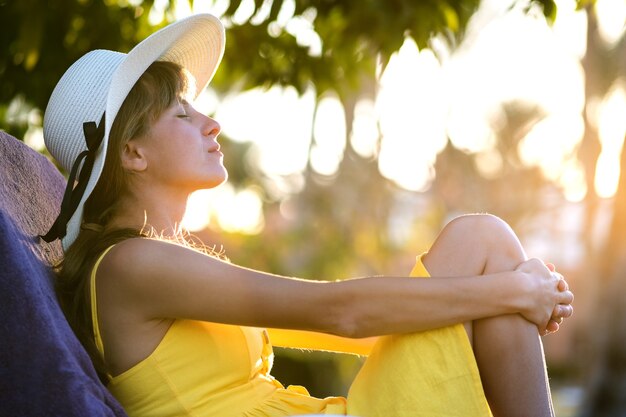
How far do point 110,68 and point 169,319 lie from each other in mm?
720

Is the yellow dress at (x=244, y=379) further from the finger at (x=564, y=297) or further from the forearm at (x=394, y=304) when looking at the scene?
the finger at (x=564, y=297)

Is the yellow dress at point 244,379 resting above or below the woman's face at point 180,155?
below

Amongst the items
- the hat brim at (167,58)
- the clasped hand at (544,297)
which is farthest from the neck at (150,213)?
the clasped hand at (544,297)

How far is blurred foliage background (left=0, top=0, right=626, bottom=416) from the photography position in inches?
171

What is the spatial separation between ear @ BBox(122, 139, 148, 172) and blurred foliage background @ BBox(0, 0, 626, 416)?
1.53 meters

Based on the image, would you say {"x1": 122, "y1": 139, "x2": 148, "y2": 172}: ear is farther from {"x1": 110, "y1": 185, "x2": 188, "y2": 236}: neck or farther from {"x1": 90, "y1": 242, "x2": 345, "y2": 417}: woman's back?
{"x1": 90, "y1": 242, "x2": 345, "y2": 417}: woman's back

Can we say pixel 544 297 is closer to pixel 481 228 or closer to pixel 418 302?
pixel 481 228

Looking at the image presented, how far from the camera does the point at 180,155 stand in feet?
8.79

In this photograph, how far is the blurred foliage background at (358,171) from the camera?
14.2 ft

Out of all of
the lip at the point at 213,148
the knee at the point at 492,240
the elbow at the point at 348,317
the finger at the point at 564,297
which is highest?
the lip at the point at 213,148

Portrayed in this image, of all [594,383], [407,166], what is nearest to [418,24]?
[594,383]

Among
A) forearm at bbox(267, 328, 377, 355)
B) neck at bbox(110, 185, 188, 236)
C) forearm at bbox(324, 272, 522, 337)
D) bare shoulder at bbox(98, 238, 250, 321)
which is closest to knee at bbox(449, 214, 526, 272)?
forearm at bbox(324, 272, 522, 337)

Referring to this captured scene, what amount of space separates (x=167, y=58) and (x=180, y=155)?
15.6 inches

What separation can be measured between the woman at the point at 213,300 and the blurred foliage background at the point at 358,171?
59.2 inches
